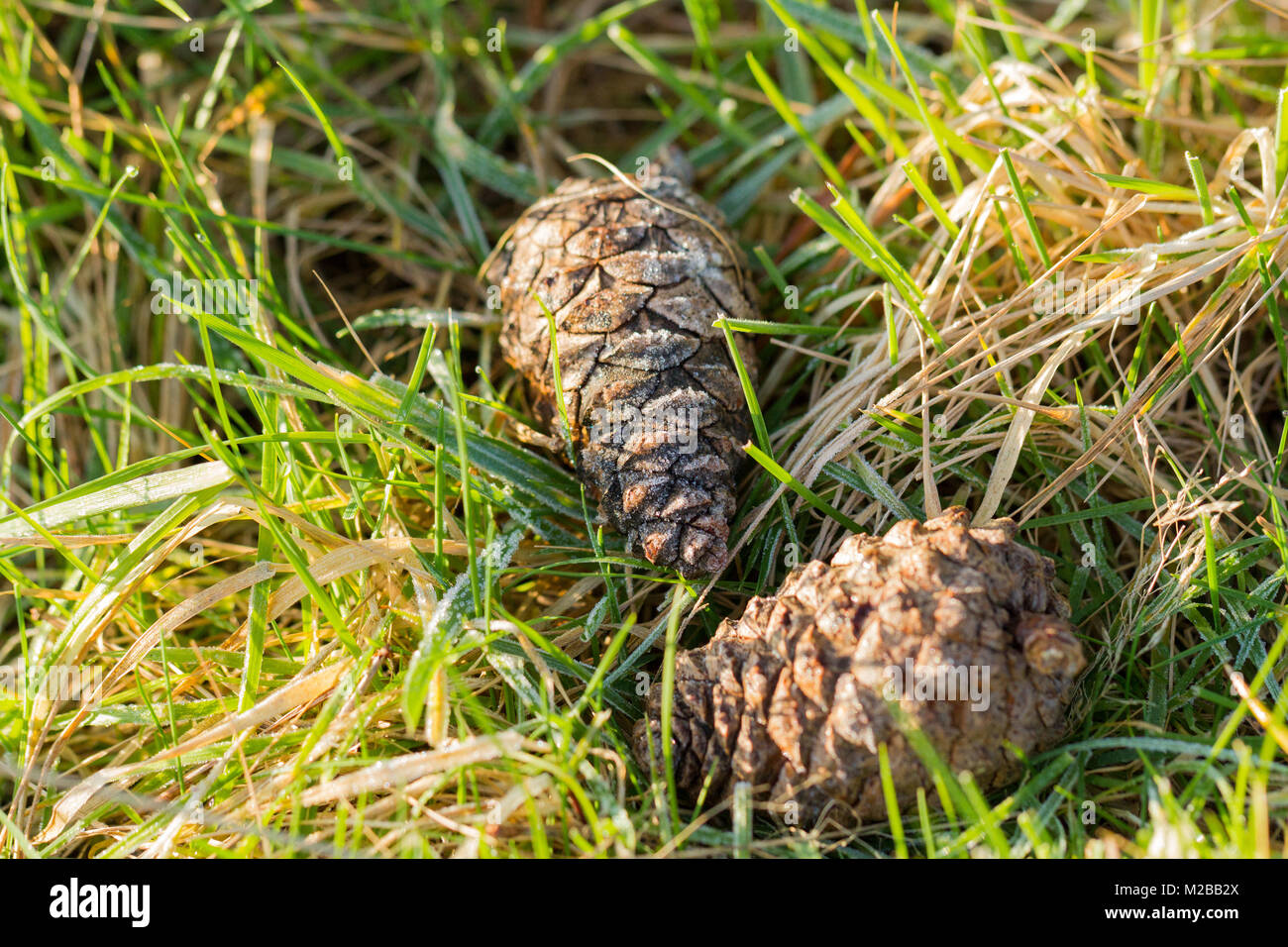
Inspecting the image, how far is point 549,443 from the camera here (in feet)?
5.29

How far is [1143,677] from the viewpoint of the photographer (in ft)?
4.75

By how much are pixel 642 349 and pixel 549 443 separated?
0.80 feet

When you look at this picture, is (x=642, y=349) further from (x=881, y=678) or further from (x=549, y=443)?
(x=881, y=678)

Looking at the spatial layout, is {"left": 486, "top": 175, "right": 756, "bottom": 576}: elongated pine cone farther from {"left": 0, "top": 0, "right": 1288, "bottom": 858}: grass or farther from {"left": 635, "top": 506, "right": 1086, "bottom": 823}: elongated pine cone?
{"left": 635, "top": 506, "right": 1086, "bottom": 823}: elongated pine cone

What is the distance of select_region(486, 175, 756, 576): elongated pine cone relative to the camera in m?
1.42

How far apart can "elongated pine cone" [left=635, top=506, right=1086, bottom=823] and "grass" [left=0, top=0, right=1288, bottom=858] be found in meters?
0.06

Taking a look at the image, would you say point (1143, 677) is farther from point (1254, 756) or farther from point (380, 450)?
point (380, 450)

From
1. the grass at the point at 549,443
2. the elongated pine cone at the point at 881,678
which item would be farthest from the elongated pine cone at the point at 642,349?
the elongated pine cone at the point at 881,678

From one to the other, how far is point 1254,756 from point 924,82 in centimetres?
153

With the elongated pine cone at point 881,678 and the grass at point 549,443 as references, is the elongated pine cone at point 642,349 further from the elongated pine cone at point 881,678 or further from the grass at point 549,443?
the elongated pine cone at point 881,678

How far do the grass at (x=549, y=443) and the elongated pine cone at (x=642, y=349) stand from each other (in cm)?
8

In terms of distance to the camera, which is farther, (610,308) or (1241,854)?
(610,308)

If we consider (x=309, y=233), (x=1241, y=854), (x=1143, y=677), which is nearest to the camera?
(x=1241, y=854)
